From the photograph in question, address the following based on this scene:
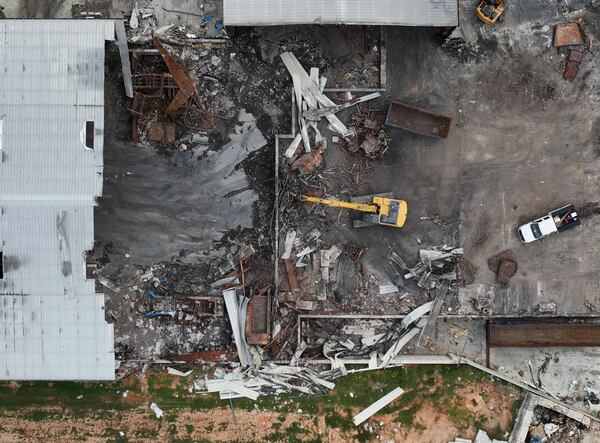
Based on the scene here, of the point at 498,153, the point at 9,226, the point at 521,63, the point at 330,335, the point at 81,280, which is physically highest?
the point at 521,63

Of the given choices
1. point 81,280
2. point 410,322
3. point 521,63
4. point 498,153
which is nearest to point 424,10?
point 521,63

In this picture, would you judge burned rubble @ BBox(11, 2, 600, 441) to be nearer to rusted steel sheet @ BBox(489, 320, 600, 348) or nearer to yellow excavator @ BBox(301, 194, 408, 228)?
yellow excavator @ BBox(301, 194, 408, 228)

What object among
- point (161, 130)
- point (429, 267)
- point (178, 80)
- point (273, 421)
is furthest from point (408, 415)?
point (178, 80)

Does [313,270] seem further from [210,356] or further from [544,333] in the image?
[544,333]

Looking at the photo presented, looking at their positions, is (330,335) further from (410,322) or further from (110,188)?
(110,188)

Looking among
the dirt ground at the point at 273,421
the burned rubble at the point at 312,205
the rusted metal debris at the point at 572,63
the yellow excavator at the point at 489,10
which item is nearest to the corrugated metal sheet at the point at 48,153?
the burned rubble at the point at 312,205

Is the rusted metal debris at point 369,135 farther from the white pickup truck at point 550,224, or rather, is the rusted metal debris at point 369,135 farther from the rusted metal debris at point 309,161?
the white pickup truck at point 550,224
